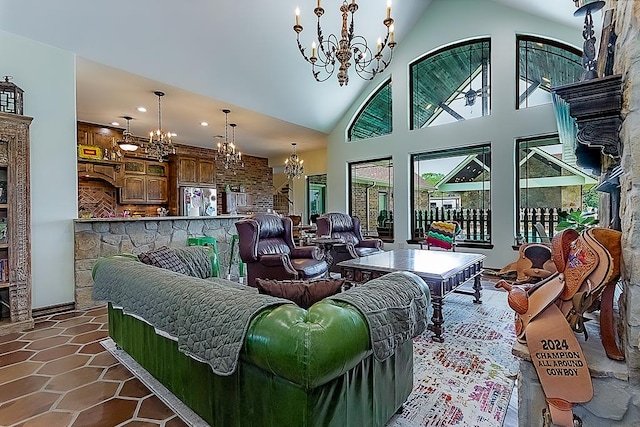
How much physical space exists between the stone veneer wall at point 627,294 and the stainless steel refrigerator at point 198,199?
7266 millimetres

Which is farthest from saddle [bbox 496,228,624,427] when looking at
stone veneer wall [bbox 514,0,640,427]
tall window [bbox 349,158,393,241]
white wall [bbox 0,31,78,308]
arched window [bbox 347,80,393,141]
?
arched window [bbox 347,80,393,141]

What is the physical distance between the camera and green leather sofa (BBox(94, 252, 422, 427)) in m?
1.13

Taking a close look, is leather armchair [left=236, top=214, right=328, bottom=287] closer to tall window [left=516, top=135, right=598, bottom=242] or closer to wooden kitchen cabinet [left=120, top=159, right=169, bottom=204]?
tall window [left=516, top=135, right=598, bottom=242]

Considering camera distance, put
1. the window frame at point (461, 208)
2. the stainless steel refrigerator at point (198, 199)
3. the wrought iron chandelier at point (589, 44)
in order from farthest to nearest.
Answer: the stainless steel refrigerator at point (198, 199)
the window frame at point (461, 208)
the wrought iron chandelier at point (589, 44)

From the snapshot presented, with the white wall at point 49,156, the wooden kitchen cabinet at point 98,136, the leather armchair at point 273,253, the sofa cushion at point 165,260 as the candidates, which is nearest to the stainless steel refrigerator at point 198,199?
the wooden kitchen cabinet at point 98,136

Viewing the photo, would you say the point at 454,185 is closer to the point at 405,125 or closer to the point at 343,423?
the point at 405,125

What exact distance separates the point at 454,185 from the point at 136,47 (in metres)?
5.64

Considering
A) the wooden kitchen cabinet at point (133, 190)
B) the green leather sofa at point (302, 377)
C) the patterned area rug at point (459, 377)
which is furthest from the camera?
the wooden kitchen cabinet at point (133, 190)

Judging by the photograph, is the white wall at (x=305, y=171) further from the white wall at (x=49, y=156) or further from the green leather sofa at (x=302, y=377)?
the green leather sofa at (x=302, y=377)

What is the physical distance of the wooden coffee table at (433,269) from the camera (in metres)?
2.87

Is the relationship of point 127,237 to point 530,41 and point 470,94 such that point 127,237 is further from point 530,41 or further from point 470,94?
point 530,41

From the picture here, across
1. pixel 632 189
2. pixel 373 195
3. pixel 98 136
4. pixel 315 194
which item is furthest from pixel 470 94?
pixel 98 136

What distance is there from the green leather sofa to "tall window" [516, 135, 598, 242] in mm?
4878

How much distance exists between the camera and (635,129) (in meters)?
1.15
